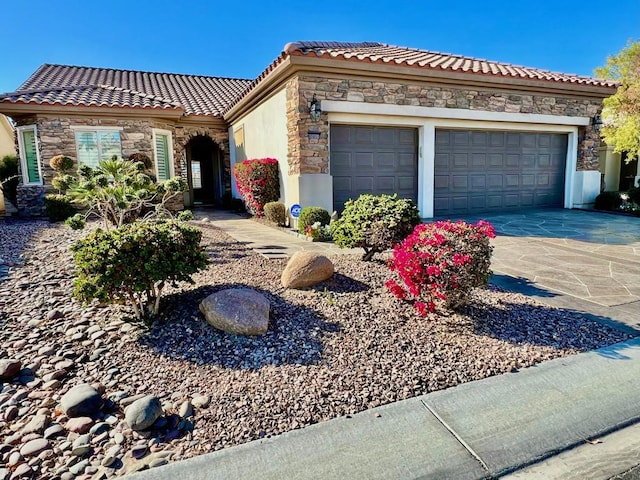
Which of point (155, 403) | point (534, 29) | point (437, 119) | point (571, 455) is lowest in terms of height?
point (571, 455)

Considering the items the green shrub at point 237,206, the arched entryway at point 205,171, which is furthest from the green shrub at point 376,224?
the arched entryway at point 205,171

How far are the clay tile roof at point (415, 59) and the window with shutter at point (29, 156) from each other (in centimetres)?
870

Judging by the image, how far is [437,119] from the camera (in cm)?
1015

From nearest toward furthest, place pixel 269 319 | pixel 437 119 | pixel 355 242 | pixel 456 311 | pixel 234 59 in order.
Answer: pixel 269 319 < pixel 456 311 < pixel 355 242 < pixel 437 119 < pixel 234 59

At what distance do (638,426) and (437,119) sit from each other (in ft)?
28.5

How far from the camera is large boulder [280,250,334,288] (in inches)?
178

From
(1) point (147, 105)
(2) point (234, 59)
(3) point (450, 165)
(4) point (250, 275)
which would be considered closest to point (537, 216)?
(3) point (450, 165)

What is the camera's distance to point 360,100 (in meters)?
9.17

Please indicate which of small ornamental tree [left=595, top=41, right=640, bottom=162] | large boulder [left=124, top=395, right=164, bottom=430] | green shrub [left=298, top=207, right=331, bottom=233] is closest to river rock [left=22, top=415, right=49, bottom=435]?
large boulder [left=124, top=395, right=164, bottom=430]

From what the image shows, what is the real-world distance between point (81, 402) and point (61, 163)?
10.8 meters

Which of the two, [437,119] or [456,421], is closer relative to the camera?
[456,421]

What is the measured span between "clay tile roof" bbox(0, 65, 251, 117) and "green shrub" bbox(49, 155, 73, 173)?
154cm

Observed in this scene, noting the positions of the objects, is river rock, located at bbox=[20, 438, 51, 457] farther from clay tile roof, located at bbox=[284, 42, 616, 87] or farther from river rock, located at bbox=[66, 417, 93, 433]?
clay tile roof, located at bbox=[284, 42, 616, 87]

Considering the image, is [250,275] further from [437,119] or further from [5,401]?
[437,119]
